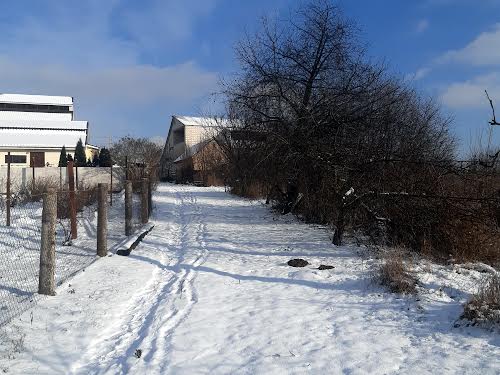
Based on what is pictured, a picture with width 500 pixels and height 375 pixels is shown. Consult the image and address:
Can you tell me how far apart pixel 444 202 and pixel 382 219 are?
1264mm

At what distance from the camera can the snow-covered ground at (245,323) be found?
4.46 m

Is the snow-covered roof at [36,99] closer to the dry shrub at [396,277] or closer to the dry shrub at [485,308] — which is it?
the dry shrub at [396,277]

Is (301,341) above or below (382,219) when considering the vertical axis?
below

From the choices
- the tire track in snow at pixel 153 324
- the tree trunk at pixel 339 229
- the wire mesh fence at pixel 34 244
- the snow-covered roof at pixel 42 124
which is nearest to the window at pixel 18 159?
the snow-covered roof at pixel 42 124

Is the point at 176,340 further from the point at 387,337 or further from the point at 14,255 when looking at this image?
the point at 14,255

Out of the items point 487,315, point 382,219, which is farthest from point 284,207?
point 487,315

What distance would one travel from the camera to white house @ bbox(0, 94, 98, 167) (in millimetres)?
50031

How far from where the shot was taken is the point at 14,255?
9.52 metres

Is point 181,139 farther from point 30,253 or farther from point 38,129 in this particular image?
point 30,253

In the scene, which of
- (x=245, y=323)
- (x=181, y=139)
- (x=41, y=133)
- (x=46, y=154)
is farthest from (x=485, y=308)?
(x=181, y=139)

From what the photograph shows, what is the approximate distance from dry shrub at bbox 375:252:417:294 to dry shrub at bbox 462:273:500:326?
3.52 ft

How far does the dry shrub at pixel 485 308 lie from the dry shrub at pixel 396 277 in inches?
42.3

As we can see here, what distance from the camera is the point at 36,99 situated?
6675 cm

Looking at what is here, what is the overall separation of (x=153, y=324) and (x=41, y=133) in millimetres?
54183
